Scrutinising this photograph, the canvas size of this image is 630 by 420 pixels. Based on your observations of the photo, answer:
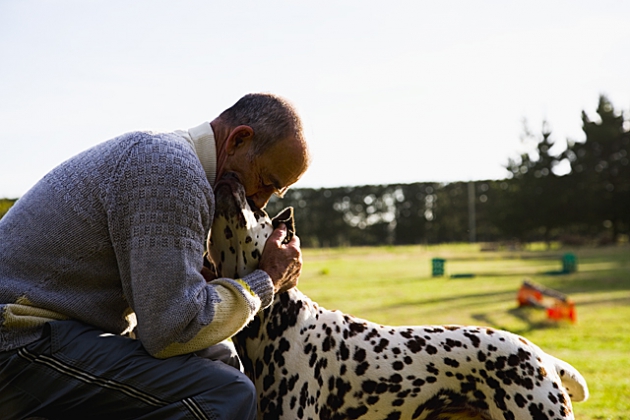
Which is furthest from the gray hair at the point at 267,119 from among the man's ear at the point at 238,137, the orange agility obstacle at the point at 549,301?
the orange agility obstacle at the point at 549,301

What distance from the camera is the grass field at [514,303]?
7.83 m

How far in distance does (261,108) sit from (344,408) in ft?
4.85

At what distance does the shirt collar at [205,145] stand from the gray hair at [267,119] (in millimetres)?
104

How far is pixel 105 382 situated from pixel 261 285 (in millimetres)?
693

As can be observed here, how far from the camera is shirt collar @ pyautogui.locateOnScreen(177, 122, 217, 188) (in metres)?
2.76

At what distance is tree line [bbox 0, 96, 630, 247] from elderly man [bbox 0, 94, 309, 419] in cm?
3589

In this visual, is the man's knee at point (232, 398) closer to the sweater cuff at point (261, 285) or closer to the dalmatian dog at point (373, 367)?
the sweater cuff at point (261, 285)

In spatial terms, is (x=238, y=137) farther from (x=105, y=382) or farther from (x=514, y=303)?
(x=514, y=303)

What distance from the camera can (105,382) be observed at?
7.90 ft

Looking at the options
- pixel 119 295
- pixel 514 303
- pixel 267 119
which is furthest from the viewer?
pixel 514 303

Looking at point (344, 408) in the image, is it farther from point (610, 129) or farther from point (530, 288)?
point (610, 129)

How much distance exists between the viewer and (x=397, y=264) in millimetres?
28406

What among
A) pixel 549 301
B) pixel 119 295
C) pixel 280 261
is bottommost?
pixel 549 301

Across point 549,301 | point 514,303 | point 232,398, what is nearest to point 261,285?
point 232,398
